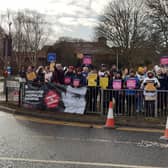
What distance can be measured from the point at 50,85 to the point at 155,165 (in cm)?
799

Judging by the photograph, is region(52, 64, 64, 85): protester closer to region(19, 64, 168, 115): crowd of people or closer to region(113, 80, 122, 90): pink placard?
region(19, 64, 168, 115): crowd of people

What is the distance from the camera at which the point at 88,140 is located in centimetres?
968

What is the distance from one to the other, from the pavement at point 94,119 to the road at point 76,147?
70cm

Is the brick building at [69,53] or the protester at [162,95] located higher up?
the brick building at [69,53]

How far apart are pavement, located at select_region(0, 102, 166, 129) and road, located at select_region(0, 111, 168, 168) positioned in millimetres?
703

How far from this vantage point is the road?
729 cm

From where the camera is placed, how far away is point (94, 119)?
13.1m

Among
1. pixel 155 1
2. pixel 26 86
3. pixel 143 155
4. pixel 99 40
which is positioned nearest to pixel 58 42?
pixel 99 40

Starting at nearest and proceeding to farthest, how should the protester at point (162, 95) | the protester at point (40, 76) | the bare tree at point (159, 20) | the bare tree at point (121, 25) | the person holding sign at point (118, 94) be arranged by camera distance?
the protester at point (162, 95) < the person holding sign at point (118, 94) < the protester at point (40, 76) < the bare tree at point (159, 20) < the bare tree at point (121, 25)

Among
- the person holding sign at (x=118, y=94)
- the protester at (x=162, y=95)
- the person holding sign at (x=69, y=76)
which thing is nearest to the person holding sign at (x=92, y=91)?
the person holding sign at (x=118, y=94)

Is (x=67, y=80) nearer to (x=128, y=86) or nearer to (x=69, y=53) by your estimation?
(x=128, y=86)

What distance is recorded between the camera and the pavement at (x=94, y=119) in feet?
40.9

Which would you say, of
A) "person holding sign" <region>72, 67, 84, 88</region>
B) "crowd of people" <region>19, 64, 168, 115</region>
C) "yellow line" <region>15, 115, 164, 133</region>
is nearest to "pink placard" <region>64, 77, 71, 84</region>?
"crowd of people" <region>19, 64, 168, 115</region>

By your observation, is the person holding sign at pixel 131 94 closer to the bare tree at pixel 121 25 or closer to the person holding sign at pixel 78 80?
the person holding sign at pixel 78 80
